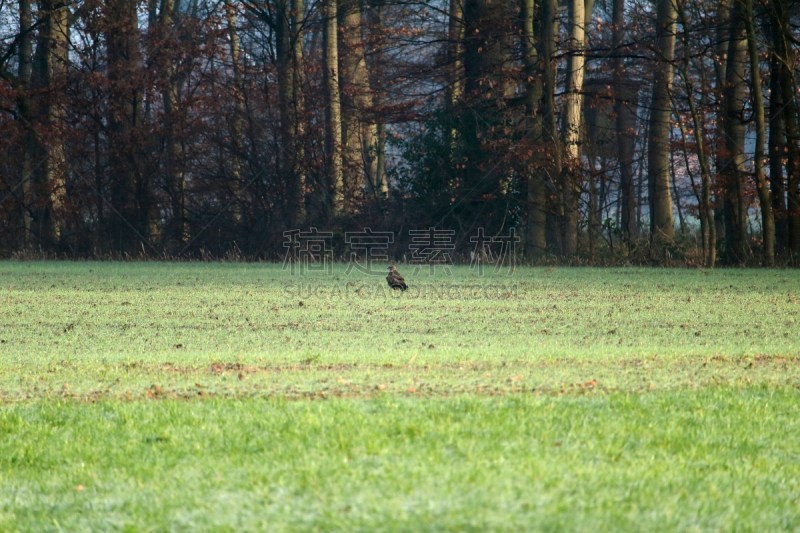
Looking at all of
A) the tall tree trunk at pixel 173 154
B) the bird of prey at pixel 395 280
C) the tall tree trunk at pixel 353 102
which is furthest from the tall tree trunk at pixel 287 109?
the bird of prey at pixel 395 280

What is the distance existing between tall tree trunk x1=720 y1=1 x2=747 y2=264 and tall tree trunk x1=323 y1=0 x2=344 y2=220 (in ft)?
30.7

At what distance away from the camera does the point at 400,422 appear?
5.72 metres

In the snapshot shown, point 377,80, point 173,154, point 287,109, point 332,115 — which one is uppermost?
point 377,80

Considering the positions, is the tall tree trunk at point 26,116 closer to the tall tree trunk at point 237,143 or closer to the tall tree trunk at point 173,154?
the tall tree trunk at point 173,154

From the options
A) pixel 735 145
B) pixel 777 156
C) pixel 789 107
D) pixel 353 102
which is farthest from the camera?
pixel 353 102

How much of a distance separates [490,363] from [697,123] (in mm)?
15477

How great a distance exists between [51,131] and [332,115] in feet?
22.7

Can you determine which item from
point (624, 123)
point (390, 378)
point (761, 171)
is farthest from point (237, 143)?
point (390, 378)

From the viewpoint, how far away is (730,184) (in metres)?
22.7

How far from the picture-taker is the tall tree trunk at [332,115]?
92.3 feet

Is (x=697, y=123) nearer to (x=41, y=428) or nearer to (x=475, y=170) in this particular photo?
(x=475, y=170)

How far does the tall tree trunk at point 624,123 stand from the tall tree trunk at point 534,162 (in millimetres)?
1715

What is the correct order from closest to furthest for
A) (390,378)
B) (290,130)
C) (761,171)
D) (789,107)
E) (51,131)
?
(390,378), (761,171), (789,107), (51,131), (290,130)

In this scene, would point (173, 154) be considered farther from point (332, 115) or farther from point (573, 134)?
point (573, 134)
